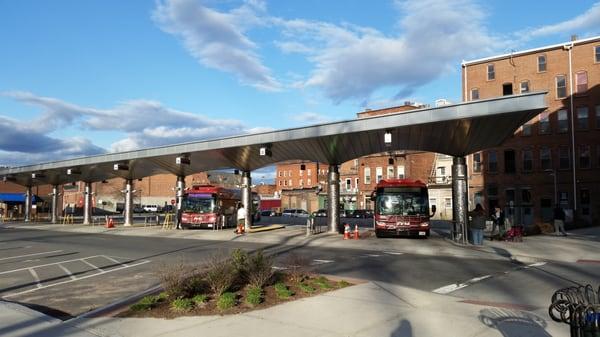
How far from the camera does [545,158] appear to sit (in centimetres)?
5294

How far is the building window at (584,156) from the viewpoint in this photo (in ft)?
164

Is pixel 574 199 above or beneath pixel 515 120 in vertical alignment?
beneath

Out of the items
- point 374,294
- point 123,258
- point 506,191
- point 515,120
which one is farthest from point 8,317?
point 506,191

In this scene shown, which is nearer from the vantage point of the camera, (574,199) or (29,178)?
(574,199)

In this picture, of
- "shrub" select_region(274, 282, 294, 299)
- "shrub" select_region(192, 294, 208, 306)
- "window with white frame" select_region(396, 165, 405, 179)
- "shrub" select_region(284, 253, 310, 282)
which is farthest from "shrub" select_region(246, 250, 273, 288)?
"window with white frame" select_region(396, 165, 405, 179)

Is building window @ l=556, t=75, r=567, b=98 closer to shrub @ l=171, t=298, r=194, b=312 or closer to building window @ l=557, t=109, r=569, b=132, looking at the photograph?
building window @ l=557, t=109, r=569, b=132

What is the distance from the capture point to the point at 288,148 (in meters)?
28.9

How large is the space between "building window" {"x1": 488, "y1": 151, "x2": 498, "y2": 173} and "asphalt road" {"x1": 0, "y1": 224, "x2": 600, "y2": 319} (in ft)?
133

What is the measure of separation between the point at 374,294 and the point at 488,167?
5143cm

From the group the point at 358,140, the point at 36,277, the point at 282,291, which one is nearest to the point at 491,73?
the point at 358,140

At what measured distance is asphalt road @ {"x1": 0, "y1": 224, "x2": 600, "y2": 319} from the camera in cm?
1039

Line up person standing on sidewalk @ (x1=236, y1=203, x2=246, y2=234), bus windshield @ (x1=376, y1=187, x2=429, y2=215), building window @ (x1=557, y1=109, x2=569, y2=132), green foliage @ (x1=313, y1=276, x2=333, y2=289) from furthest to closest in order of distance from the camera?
building window @ (x1=557, y1=109, x2=569, y2=132) < person standing on sidewalk @ (x1=236, y1=203, x2=246, y2=234) < bus windshield @ (x1=376, y1=187, x2=429, y2=215) < green foliage @ (x1=313, y1=276, x2=333, y2=289)

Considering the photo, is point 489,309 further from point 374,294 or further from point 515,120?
point 515,120

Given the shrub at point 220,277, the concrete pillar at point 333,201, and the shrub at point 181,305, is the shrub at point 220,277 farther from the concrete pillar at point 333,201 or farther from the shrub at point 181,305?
the concrete pillar at point 333,201
